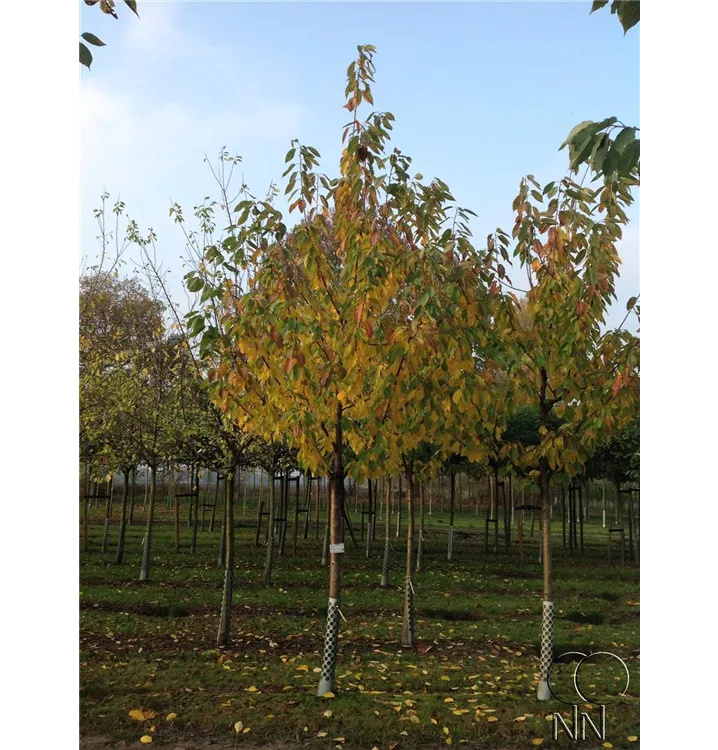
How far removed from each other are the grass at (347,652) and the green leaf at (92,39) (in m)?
4.15

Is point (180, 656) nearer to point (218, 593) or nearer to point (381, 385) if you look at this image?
point (218, 593)

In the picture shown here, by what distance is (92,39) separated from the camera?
152 centimetres

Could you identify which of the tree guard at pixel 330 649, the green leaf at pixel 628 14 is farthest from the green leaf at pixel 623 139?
the tree guard at pixel 330 649

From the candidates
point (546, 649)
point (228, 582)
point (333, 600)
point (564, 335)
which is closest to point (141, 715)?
point (333, 600)

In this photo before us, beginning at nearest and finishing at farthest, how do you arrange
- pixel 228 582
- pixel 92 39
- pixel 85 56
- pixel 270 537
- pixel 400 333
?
pixel 92 39 < pixel 85 56 < pixel 400 333 < pixel 228 582 < pixel 270 537

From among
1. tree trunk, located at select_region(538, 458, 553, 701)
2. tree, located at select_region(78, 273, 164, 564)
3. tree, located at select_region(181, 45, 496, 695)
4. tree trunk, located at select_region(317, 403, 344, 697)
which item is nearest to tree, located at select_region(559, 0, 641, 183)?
tree, located at select_region(181, 45, 496, 695)

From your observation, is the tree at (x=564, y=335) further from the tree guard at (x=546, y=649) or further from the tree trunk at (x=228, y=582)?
the tree trunk at (x=228, y=582)

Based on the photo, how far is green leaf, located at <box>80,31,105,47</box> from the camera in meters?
1.50

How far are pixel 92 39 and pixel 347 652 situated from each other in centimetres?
613

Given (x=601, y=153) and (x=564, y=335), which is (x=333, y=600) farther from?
(x=601, y=153)

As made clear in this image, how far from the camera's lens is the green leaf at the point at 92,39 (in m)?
1.50

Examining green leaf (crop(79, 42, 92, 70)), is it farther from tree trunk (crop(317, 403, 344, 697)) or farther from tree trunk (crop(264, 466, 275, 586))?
tree trunk (crop(264, 466, 275, 586))
